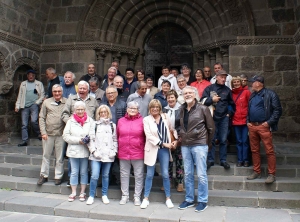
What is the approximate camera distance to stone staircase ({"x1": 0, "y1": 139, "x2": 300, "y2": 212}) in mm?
4773

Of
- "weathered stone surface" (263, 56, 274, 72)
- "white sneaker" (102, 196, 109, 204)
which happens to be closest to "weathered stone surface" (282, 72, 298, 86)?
"weathered stone surface" (263, 56, 274, 72)

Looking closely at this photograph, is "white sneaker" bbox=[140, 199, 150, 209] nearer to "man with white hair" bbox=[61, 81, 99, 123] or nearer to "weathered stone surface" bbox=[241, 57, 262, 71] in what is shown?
"man with white hair" bbox=[61, 81, 99, 123]

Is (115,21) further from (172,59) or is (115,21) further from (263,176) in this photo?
(263,176)

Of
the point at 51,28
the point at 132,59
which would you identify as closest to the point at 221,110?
the point at 132,59

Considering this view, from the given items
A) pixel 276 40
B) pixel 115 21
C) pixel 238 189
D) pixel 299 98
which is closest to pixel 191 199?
pixel 238 189

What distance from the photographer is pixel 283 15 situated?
7945 millimetres

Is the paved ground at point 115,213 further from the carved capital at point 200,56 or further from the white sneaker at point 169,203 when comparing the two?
the carved capital at point 200,56

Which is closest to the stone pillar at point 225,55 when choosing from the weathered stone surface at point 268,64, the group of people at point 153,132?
the weathered stone surface at point 268,64

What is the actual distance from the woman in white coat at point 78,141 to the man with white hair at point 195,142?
4.81 feet

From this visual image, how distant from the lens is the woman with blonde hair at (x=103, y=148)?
4.82 metres

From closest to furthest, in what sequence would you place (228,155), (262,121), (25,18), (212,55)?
1. (262,121)
2. (228,155)
3. (25,18)
4. (212,55)

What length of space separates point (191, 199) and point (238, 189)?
3.33 feet

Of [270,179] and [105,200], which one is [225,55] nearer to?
[270,179]

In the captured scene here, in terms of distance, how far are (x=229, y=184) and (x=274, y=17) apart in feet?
16.0
